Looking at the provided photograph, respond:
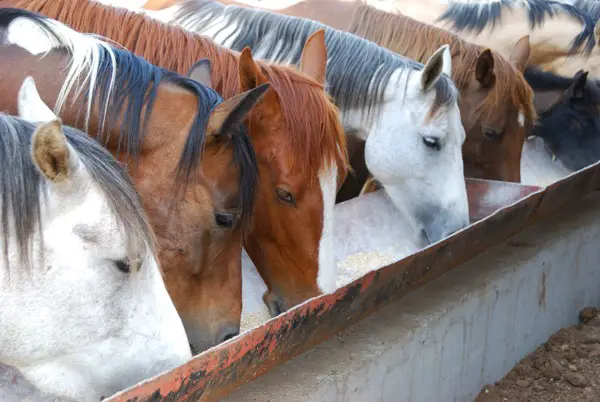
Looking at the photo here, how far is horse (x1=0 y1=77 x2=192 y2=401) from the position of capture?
5.35ft

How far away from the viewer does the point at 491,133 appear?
436 centimetres

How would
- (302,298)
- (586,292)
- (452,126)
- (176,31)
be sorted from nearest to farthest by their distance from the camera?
(302,298)
(176,31)
(452,126)
(586,292)

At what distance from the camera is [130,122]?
2.25m

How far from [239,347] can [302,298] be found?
900 mm

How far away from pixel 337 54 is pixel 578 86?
2.94m

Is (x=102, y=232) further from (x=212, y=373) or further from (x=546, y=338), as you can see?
(x=546, y=338)

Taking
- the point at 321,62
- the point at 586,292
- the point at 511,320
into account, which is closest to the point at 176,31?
the point at 321,62

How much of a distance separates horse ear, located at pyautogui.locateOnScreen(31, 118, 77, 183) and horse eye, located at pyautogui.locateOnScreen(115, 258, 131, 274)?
258mm

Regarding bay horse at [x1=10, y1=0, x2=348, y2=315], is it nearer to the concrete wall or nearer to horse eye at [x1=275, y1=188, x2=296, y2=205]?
horse eye at [x1=275, y1=188, x2=296, y2=205]

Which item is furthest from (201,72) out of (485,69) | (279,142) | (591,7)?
(591,7)

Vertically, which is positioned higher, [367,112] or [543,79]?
[367,112]

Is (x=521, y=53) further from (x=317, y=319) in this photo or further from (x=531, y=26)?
(x=317, y=319)

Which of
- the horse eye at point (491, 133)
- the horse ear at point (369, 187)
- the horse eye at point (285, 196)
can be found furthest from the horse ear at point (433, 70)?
Result: the horse eye at point (285, 196)

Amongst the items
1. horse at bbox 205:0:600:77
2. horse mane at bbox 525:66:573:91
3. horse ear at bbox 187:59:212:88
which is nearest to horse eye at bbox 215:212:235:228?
horse ear at bbox 187:59:212:88
